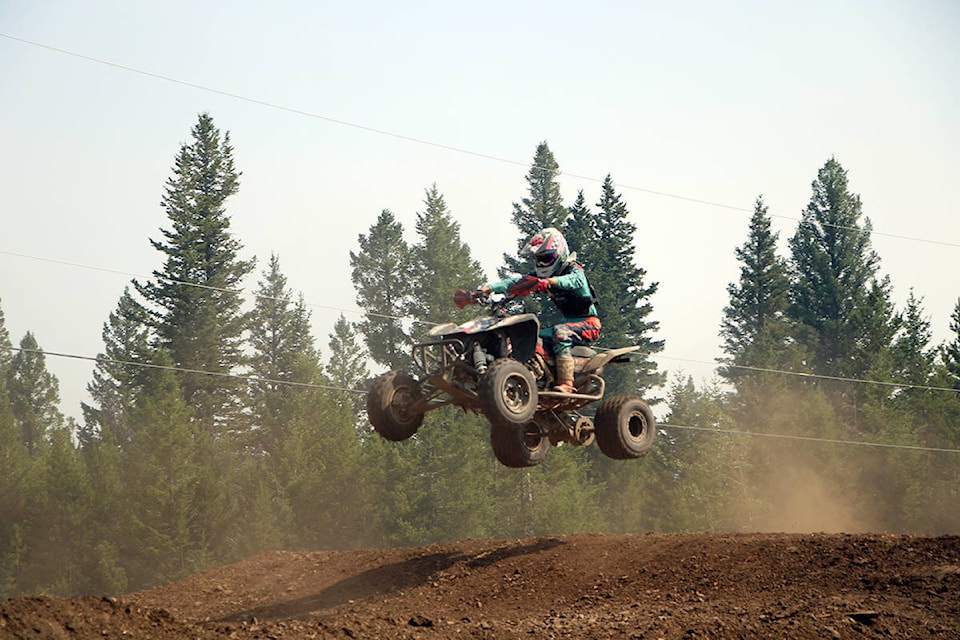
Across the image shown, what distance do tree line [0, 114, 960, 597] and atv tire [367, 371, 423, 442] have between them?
3003 cm

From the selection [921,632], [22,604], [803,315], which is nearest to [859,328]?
[803,315]

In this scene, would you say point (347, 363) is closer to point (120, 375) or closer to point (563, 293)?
point (120, 375)

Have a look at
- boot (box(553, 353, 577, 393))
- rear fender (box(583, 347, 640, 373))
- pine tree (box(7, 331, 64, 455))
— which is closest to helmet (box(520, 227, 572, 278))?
boot (box(553, 353, 577, 393))

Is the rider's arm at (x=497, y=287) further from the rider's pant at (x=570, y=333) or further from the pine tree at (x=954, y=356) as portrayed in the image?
the pine tree at (x=954, y=356)

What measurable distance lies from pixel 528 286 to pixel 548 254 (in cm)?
135

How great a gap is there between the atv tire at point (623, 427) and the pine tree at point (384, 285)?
48746 mm

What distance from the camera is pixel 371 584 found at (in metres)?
19.5

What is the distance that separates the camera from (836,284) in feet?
228

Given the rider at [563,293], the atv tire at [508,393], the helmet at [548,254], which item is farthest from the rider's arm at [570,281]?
the atv tire at [508,393]

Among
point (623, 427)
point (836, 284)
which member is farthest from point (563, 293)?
point (836, 284)

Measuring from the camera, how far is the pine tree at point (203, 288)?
5588 cm

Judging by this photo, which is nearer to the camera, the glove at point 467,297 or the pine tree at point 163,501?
the glove at point 467,297

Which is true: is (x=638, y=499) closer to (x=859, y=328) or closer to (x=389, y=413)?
(x=859, y=328)

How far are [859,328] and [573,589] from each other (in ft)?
174
